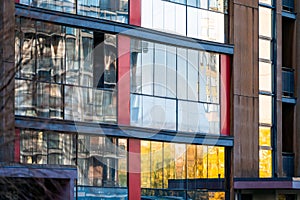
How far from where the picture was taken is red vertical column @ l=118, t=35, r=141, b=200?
1246 inches

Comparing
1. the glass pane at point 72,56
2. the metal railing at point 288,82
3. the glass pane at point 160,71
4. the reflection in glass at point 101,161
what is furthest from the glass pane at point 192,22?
the metal railing at point 288,82

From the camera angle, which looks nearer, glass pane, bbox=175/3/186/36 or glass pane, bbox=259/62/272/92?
glass pane, bbox=175/3/186/36

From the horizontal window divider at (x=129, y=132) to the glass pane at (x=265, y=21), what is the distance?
5.05 m

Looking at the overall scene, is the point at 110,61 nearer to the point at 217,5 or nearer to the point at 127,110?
the point at 127,110

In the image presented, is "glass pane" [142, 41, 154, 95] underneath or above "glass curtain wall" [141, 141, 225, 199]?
above

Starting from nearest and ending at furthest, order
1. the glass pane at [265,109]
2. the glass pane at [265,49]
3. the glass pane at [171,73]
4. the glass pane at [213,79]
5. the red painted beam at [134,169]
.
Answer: the red painted beam at [134,169] < the glass pane at [171,73] < the glass pane at [213,79] < the glass pane at [265,109] < the glass pane at [265,49]

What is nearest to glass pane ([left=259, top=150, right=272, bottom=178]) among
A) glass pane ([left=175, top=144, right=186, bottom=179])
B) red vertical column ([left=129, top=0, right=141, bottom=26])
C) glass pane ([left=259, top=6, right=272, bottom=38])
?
glass pane ([left=175, top=144, right=186, bottom=179])

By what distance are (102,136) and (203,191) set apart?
5.71 meters

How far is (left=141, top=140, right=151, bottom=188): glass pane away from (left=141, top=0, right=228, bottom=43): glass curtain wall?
4281 millimetres

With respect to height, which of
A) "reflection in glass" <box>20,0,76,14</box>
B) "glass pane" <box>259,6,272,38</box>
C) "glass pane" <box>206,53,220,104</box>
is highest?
"glass pane" <box>259,6,272,38</box>

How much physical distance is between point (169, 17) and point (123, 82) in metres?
3.56

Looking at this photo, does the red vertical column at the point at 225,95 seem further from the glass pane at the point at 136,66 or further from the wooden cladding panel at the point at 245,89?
the glass pane at the point at 136,66

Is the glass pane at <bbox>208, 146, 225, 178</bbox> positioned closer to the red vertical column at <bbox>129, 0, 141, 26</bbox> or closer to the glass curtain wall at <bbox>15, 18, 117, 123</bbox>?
the glass curtain wall at <bbox>15, 18, 117, 123</bbox>

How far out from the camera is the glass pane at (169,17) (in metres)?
33.6
